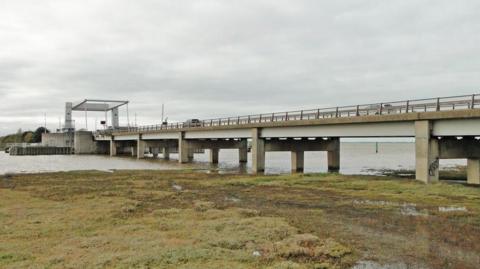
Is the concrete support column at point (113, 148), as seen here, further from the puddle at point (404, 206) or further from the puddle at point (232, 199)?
the puddle at point (404, 206)

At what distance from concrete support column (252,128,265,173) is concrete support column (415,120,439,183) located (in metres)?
22.2

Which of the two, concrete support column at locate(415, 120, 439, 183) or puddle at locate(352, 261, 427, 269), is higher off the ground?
concrete support column at locate(415, 120, 439, 183)

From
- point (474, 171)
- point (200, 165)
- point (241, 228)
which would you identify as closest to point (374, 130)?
point (474, 171)

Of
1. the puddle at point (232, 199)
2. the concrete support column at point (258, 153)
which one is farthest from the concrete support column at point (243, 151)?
the puddle at point (232, 199)

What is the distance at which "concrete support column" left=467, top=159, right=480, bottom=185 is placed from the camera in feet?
115

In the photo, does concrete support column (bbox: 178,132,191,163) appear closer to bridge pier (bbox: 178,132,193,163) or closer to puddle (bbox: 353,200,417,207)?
bridge pier (bbox: 178,132,193,163)

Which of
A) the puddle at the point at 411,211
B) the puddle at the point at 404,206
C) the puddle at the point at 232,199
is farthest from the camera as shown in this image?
the puddle at the point at 232,199

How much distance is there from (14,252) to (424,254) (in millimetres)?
11782

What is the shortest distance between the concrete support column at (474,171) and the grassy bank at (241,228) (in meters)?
10.7

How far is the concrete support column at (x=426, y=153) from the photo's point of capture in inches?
1187

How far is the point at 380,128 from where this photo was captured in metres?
36.6

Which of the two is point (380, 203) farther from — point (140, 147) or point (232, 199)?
point (140, 147)

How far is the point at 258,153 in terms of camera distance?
51.3 metres

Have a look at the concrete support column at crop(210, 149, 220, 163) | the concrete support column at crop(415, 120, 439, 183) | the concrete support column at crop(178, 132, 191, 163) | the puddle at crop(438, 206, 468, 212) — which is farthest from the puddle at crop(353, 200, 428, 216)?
the concrete support column at crop(178, 132, 191, 163)
